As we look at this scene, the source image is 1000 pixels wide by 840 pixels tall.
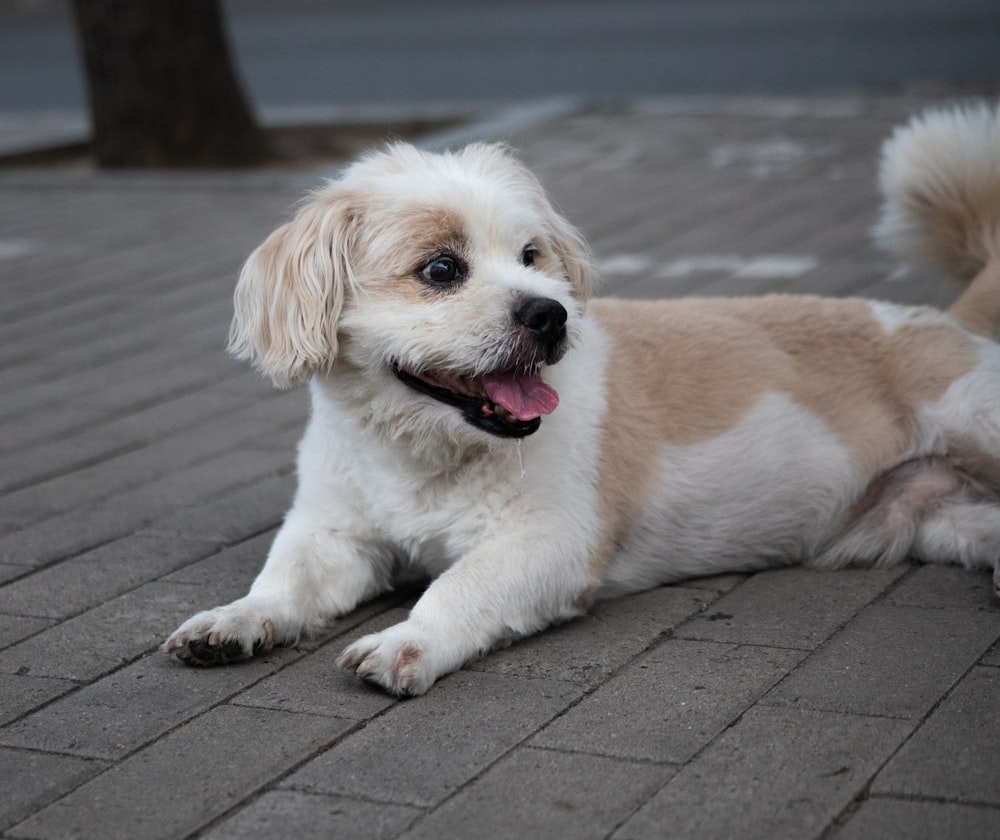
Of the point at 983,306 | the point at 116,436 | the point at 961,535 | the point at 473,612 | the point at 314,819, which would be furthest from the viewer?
the point at 116,436

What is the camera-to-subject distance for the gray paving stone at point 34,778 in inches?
119

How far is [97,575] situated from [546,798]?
1.92 meters

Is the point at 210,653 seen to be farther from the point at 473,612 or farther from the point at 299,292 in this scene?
the point at 299,292

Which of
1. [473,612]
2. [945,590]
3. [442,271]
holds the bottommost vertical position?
[945,590]

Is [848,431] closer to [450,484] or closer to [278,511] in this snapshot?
[450,484]

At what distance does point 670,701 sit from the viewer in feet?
11.2

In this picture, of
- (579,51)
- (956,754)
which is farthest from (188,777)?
(579,51)

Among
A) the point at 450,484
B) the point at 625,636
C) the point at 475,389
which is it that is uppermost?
the point at 475,389

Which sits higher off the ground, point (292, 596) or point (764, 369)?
point (764, 369)

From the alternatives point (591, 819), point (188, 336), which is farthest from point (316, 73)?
point (591, 819)

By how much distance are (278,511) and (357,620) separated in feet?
3.06

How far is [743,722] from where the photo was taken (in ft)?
10.7

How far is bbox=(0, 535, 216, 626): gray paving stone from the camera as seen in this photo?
419 cm

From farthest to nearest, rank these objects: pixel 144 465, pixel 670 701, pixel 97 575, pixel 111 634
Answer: pixel 144 465 < pixel 97 575 < pixel 111 634 < pixel 670 701
